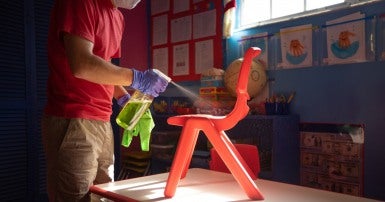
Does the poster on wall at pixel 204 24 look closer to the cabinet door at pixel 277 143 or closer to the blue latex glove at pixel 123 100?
the cabinet door at pixel 277 143

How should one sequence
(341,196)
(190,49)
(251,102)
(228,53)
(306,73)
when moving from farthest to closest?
(190,49) < (228,53) < (251,102) < (306,73) < (341,196)

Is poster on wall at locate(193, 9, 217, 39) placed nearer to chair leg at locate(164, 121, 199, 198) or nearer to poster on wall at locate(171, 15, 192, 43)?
poster on wall at locate(171, 15, 192, 43)

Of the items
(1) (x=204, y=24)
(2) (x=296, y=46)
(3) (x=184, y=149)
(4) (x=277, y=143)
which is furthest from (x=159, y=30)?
(3) (x=184, y=149)

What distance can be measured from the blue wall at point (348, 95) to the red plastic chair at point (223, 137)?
4.00 feet

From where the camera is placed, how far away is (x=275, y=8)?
99.0 inches

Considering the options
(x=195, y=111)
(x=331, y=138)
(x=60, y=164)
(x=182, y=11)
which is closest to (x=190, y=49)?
(x=182, y=11)

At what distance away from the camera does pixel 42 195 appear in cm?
284

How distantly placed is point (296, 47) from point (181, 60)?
1224mm

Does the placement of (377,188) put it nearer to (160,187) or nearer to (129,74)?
(160,187)

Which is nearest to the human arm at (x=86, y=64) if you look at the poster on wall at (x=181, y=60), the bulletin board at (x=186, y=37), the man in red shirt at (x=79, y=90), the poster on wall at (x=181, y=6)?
the man in red shirt at (x=79, y=90)

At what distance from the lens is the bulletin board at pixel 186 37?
291 centimetres

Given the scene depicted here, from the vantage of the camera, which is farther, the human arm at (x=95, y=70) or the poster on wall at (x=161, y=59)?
→ the poster on wall at (x=161, y=59)

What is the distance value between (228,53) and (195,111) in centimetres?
56

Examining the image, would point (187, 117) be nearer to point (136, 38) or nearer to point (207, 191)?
point (207, 191)
